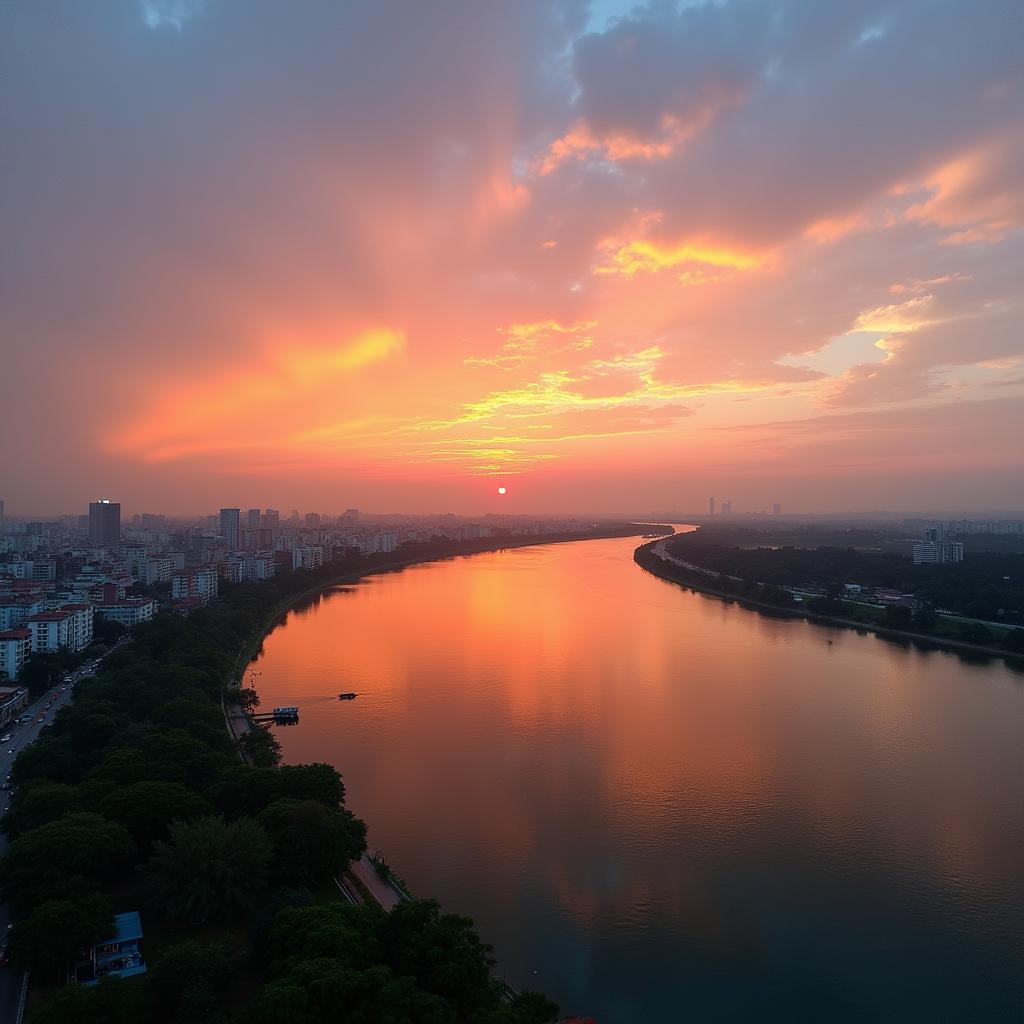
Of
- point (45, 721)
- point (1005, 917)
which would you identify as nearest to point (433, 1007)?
point (1005, 917)

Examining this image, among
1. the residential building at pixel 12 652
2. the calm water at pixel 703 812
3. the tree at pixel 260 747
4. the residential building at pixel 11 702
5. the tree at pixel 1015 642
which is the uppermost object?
the residential building at pixel 12 652

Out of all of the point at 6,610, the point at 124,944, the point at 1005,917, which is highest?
the point at 6,610

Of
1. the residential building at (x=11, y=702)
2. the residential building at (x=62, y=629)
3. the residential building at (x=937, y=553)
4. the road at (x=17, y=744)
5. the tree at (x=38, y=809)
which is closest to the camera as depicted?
the road at (x=17, y=744)

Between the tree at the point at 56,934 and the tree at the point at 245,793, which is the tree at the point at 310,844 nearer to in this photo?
the tree at the point at 245,793

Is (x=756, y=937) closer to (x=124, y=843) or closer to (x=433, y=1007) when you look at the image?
(x=433, y=1007)

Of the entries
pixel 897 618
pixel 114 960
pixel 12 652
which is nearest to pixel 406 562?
pixel 897 618

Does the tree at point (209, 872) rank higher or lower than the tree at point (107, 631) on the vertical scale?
lower

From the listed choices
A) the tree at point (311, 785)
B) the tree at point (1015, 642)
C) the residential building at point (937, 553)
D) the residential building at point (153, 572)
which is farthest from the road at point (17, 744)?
the residential building at point (937, 553)

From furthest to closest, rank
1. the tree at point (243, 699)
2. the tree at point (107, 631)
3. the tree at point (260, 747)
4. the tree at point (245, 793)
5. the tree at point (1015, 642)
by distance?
1. the tree at point (107, 631)
2. the tree at point (1015, 642)
3. the tree at point (243, 699)
4. the tree at point (260, 747)
5. the tree at point (245, 793)
